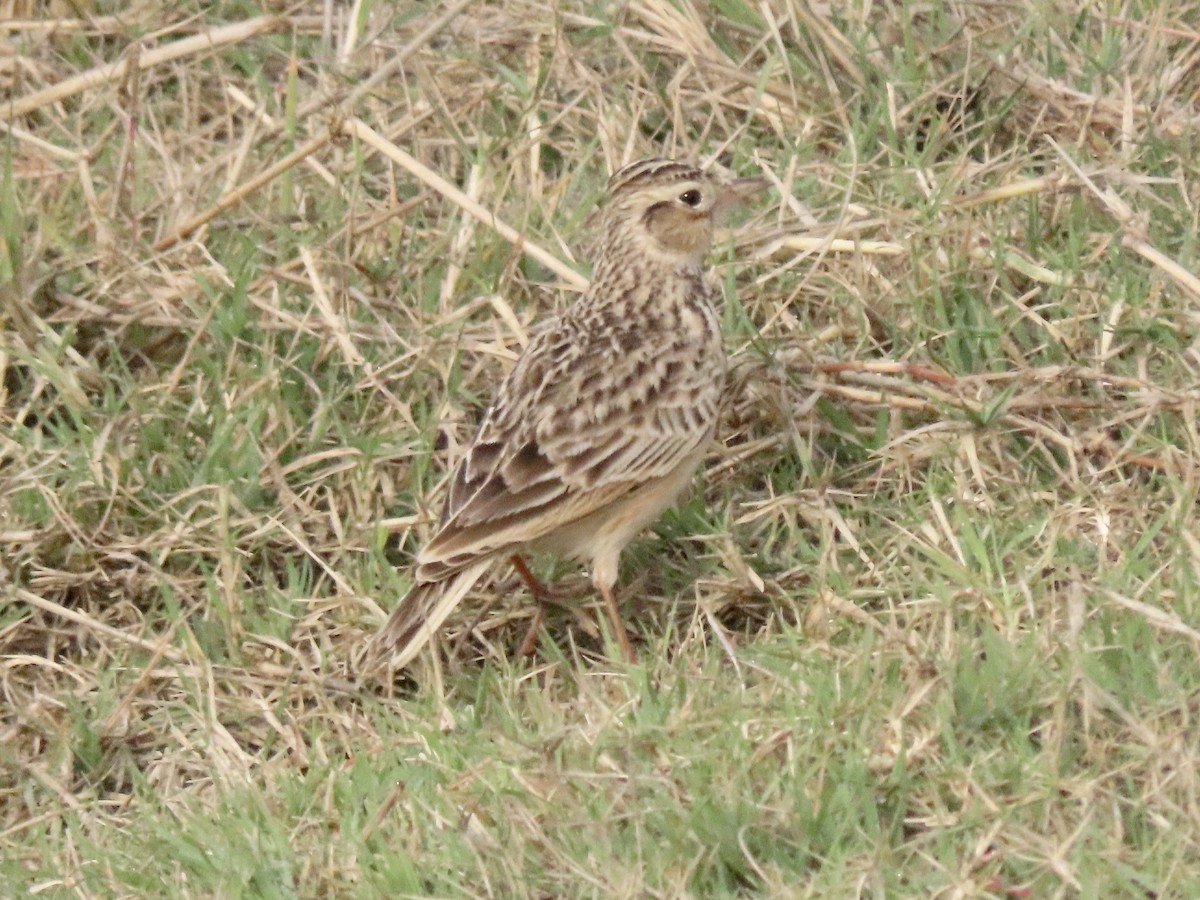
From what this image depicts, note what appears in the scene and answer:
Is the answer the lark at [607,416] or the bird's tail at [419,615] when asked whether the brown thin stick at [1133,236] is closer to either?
the lark at [607,416]

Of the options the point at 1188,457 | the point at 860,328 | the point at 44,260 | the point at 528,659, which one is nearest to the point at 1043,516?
the point at 1188,457

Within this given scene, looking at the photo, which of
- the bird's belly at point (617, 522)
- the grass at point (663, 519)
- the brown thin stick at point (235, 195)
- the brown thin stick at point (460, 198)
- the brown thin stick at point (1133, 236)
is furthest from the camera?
the brown thin stick at point (235, 195)

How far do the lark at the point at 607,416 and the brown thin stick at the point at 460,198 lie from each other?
38cm

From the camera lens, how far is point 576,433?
6.05m

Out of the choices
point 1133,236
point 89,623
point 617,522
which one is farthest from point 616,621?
point 1133,236

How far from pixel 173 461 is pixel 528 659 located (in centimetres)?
135

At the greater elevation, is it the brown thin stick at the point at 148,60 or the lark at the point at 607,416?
the brown thin stick at the point at 148,60

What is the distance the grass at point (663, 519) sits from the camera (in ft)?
16.2

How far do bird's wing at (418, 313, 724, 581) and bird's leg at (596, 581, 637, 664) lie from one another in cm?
24

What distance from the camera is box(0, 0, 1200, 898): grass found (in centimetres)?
494

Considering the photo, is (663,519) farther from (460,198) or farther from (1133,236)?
(1133,236)

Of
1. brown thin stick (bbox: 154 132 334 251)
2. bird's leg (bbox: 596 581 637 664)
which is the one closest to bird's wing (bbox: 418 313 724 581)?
bird's leg (bbox: 596 581 637 664)

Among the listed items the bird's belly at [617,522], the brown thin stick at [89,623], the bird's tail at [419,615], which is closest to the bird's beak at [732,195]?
the bird's belly at [617,522]

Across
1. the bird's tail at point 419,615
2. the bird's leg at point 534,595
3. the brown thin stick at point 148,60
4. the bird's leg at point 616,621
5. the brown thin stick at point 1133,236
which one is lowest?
the bird's leg at point 534,595
